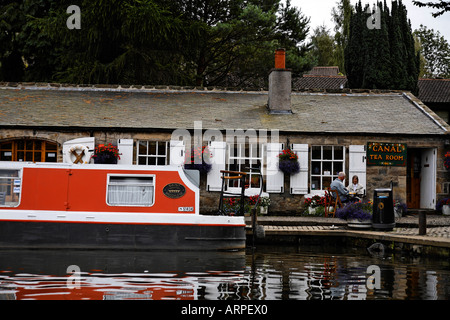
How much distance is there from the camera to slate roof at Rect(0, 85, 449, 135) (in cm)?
1672

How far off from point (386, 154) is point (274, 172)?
3.33m

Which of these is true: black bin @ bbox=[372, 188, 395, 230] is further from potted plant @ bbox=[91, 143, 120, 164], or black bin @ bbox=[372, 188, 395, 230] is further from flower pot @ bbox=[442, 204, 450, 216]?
potted plant @ bbox=[91, 143, 120, 164]

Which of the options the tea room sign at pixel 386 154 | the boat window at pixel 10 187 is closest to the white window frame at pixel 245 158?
the tea room sign at pixel 386 154

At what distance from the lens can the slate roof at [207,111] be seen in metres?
16.7

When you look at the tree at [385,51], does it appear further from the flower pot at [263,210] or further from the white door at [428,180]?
the flower pot at [263,210]

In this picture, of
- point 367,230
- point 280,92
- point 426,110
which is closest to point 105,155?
point 280,92

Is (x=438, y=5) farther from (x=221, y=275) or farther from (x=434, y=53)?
(x=434, y=53)

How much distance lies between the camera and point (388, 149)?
54.4 ft

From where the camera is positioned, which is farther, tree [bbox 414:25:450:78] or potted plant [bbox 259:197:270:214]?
tree [bbox 414:25:450:78]

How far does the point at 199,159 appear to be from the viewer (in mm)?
16250

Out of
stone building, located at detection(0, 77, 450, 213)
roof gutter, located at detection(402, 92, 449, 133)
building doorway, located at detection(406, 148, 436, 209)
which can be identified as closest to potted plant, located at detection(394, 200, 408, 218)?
stone building, located at detection(0, 77, 450, 213)

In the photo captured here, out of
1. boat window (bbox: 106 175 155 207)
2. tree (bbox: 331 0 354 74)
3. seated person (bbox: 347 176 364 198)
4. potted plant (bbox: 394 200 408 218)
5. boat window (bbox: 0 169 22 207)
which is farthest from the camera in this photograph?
tree (bbox: 331 0 354 74)

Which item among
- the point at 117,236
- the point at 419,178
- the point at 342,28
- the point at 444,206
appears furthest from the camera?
the point at 342,28

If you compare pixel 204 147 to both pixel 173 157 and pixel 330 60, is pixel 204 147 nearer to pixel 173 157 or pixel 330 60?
pixel 173 157
